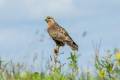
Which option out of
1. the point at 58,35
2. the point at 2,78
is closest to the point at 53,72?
the point at 2,78

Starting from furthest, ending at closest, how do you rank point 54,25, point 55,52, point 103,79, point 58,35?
point 54,25 < point 58,35 < point 55,52 < point 103,79

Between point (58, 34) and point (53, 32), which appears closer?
point (58, 34)

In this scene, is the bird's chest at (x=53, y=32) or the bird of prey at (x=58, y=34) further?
the bird's chest at (x=53, y=32)

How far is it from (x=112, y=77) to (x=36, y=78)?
2350 millimetres

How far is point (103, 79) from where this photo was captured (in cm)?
362

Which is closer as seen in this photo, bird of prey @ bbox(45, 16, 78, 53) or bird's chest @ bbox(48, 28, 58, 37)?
bird of prey @ bbox(45, 16, 78, 53)

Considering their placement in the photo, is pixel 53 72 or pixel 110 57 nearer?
pixel 110 57

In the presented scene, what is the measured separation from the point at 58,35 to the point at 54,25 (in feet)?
2.41

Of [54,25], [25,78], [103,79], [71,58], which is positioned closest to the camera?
[103,79]

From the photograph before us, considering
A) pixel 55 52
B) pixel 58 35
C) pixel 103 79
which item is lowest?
pixel 103 79

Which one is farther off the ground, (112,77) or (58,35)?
(58,35)

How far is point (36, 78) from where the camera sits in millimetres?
5918

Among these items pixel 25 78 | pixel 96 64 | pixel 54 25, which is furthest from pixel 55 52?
pixel 54 25

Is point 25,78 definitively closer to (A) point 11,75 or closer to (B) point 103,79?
(A) point 11,75
